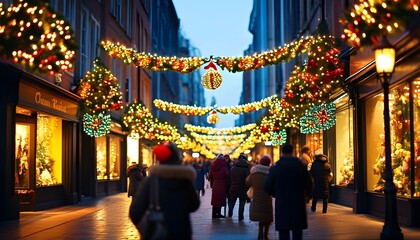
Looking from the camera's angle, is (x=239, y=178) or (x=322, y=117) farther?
(x=322, y=117)

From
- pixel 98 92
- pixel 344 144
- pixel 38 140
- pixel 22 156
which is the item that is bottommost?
pixel 22 156

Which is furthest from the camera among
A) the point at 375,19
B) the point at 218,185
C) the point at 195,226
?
the point at 218,185

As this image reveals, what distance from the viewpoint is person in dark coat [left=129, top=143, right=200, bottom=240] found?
7.77 m

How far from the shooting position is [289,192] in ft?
35.7

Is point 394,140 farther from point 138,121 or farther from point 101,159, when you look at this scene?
point 138,121

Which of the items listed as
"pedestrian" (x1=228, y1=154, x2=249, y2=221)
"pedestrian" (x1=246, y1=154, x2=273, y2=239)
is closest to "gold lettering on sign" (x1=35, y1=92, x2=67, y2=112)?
"pedestrian" (x1=228, y1=154, x2=249, y2=221)

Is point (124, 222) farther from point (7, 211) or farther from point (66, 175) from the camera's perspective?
point (66, 175)

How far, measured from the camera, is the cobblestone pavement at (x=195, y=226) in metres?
15.5

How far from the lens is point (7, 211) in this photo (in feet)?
63.3

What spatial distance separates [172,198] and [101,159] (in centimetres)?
2716

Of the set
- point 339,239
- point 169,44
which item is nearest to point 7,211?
point 339,239

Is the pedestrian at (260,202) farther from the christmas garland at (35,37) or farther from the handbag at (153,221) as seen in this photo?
the handbag at (153,221)

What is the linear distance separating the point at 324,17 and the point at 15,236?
15.9 metres

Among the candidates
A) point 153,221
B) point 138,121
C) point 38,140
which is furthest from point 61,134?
point 153,221
